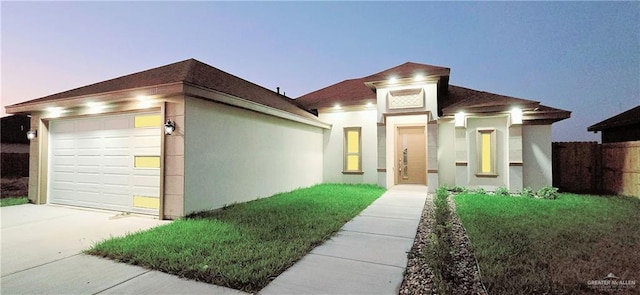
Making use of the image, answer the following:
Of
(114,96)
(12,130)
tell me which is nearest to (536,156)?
(114,96)

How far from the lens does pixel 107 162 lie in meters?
6.48

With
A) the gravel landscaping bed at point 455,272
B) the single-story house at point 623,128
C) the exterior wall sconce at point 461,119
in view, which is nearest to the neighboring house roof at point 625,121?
the single-story house at point 623,128

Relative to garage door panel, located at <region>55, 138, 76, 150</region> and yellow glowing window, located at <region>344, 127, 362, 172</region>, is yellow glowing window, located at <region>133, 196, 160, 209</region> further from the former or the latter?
yellow glowing window, located at <region>344, 127, 362, 172</region>

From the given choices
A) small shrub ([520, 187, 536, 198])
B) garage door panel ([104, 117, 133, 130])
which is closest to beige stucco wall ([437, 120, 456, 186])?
small shrub ([520, 187, 536, 198])

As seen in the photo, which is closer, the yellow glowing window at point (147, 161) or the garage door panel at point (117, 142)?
the yellow glowing window at point (147, 161)

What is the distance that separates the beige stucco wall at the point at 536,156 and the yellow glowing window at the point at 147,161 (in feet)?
36.3

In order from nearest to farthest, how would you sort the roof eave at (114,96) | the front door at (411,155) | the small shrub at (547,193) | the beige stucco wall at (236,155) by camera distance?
the roof eave at (114,96) < the beige stucco wall at (236,155) < the small shrub at (547,193) < the front door at (411,155)

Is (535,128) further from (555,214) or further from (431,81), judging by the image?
(555,214)

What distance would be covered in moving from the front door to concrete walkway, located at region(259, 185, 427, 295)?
20.6 ft

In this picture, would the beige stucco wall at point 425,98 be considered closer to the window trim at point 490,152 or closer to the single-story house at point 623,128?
the window trim at point 490,152

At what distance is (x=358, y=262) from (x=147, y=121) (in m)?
5.63

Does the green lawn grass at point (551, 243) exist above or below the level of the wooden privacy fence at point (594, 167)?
below

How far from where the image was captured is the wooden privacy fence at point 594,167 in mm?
8281

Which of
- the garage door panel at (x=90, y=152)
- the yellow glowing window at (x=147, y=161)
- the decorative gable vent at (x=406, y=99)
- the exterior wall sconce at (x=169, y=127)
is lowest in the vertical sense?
the yellow glowing window at (x=147, y=161)
